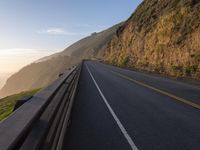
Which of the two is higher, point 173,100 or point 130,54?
point 173,100

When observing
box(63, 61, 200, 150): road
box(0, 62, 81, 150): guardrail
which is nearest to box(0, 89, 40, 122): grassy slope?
box(63, 61, 200, 150): road

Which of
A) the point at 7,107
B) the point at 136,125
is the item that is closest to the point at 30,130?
the point at 136,125

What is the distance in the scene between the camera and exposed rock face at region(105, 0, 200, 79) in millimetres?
32338

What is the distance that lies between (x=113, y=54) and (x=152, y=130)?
7642 cm

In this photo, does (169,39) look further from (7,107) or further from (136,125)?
(136,125)

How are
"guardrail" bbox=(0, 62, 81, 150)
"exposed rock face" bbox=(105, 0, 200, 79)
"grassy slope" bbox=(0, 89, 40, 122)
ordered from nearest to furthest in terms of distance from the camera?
"guardrail" bbox=(0, 62, 81, 150), "grassy slope" bbox=(0, 89, 40, 122), "exposed rock face" bbox=(105, 0, 200, 79)

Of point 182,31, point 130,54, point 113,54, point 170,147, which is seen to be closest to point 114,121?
point 170,147

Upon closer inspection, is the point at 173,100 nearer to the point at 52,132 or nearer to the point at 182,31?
the point at 52,132

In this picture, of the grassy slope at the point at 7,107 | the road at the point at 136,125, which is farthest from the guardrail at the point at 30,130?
the grassy slope at the point at 7,107

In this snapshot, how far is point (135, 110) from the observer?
1115 cm

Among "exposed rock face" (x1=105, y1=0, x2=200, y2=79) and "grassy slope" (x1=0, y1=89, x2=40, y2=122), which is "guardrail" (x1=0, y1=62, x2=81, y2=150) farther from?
"grassy slope" (x1=0, y1=89, x2=40, y2=122)

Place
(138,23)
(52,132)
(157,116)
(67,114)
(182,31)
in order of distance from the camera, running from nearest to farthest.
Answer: (52,132) < (67,114) < (157,116) < (182,31) < (138,23)

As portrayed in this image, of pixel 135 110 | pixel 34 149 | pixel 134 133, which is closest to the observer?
pixel 34 149

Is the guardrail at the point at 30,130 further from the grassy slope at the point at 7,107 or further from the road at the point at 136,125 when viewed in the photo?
the grassy slope at the point at 7,107
